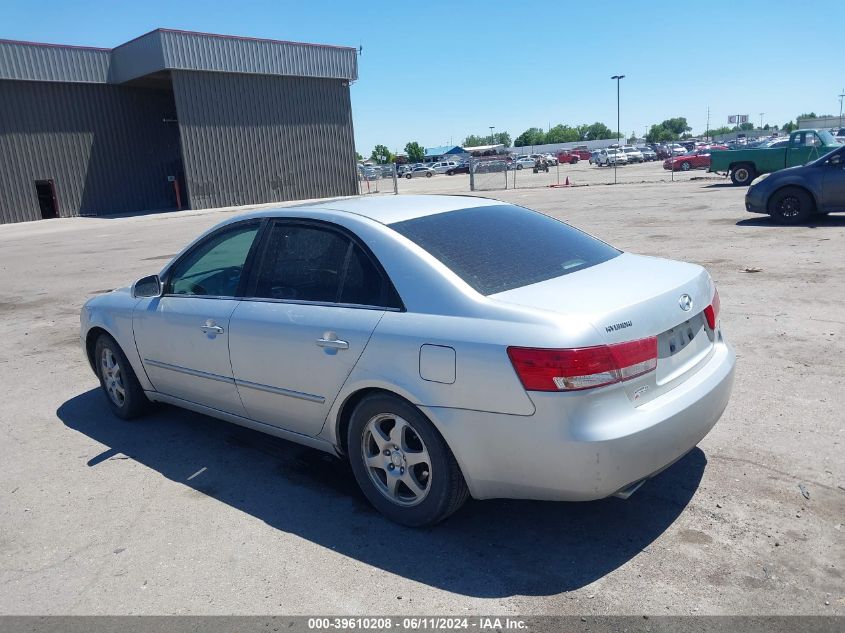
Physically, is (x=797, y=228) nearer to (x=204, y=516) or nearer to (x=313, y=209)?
(x=313, y=209)

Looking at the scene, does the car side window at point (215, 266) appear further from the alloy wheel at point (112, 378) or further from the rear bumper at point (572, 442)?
the rear bumper at point (572, 442)

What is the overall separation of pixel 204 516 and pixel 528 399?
6.66 ft

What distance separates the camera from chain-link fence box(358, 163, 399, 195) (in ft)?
168

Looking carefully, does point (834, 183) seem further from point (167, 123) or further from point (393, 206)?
point (167, 123)

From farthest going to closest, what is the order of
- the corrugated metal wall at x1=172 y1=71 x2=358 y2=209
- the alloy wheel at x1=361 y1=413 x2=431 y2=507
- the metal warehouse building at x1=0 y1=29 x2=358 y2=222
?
the corrugated metal wall at x1=172 y1=71 x2=358 y2=209 → the metal warehouse building at x1=0 y1=29 x2=358 y2=222 → the alloy wheel at x1=361 y1=413 x2=431 y2=507

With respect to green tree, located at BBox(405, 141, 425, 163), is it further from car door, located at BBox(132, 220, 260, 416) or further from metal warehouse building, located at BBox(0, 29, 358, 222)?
car door, located at BBox(132, 220, 260, 416)

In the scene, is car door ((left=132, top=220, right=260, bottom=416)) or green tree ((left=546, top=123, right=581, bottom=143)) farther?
green tree ((left=546, top=123, right=581, bottom=143))

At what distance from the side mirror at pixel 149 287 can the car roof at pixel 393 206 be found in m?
0.96

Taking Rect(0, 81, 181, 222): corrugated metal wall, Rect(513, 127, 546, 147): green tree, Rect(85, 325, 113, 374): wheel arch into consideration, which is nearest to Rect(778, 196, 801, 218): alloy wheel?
Rect(85, 325, 113, 374): wheel arch

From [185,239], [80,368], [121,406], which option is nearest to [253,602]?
[121,406]

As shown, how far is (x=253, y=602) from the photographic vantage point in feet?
9.93

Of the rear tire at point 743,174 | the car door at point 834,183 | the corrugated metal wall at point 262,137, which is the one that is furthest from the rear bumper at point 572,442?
the corrugated metal wall at point 262,137

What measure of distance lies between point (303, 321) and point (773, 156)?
2619cm

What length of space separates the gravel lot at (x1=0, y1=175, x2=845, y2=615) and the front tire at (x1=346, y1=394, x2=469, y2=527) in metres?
0.14
